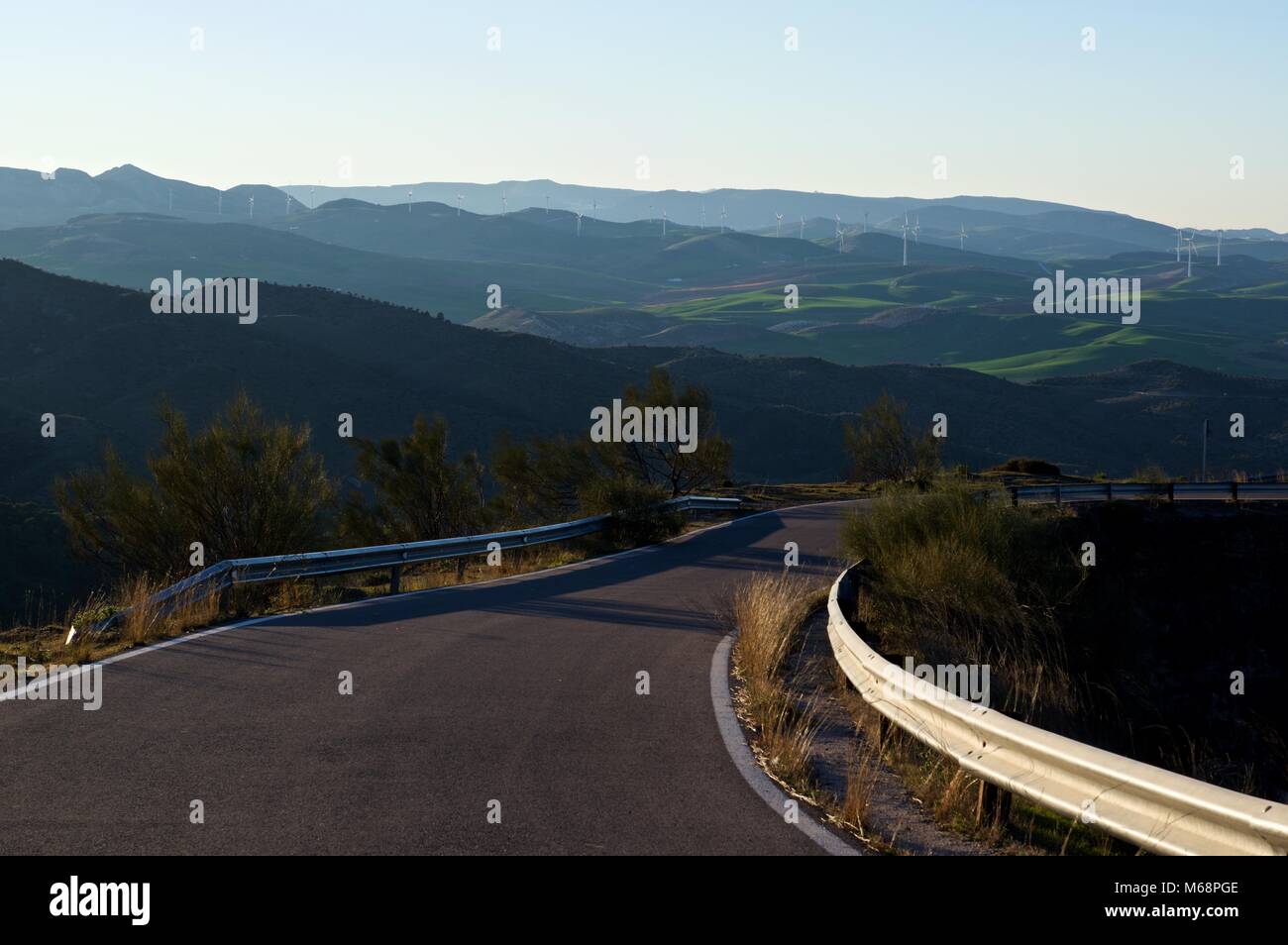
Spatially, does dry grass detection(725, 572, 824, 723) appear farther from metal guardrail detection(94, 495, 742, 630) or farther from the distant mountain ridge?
→ the distant mountain ridge

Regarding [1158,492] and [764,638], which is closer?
[764,638]

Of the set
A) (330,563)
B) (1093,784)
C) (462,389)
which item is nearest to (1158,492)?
(330,563)

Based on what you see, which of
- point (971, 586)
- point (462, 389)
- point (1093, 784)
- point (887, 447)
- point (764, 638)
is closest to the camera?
point (1093, 784)

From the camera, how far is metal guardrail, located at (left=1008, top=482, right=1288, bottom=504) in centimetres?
3312

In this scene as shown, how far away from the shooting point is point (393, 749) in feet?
25.4

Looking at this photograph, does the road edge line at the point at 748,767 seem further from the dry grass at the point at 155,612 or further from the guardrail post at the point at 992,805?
the dry grass at the point at 155,612

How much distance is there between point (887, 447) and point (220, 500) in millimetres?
30732

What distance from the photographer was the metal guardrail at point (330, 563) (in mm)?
13492

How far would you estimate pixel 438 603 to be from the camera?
50.5 feet

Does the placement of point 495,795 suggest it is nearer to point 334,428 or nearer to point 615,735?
point 615,735

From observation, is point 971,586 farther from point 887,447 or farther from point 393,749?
point 887,447

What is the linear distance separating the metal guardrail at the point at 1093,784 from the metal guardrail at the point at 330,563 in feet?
28.0

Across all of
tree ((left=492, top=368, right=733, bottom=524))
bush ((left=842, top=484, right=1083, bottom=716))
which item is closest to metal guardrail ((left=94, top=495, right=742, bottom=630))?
bush ((left=842, top=484, right=1083, bottom=716))
